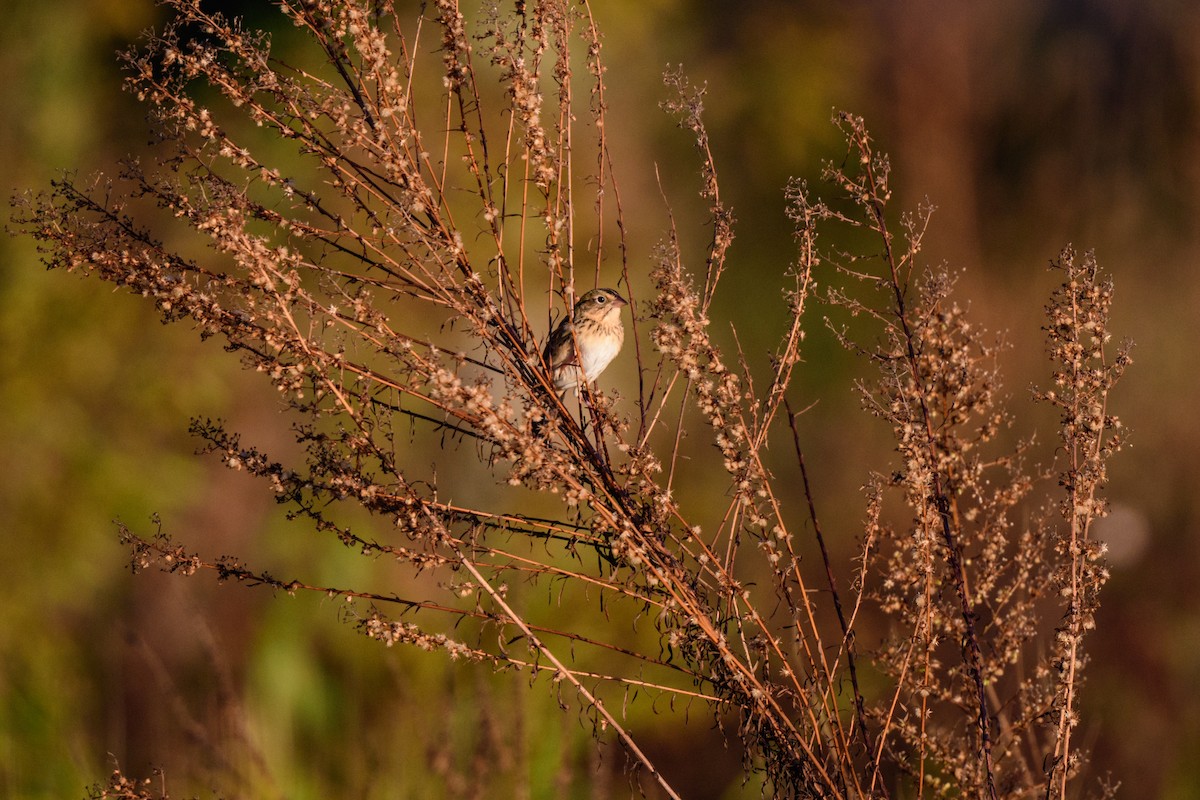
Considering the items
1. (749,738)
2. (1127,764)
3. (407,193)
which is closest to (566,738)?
(749,738)

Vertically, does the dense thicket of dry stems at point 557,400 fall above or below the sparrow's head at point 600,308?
below

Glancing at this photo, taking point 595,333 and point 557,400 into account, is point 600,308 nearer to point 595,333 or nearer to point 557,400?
point 595,333

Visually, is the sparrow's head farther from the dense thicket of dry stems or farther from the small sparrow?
the dense thicket of dry stems

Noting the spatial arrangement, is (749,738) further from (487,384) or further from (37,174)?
(37,174)

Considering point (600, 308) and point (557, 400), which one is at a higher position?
point (600, 308)

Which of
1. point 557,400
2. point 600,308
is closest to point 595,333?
point 600,308

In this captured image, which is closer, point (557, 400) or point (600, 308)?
point (557, 400)

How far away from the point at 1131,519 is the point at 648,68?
4896mm

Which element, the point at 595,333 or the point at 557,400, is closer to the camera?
the point at 557,400

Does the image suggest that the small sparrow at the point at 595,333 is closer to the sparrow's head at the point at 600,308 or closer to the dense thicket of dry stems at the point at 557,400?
the sparrow's head at the point at 600,308

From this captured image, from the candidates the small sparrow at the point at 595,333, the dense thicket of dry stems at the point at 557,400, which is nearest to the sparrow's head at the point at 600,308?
the small sparrow at the point at 595,333

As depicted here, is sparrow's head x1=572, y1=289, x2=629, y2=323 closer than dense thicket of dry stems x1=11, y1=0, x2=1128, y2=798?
No

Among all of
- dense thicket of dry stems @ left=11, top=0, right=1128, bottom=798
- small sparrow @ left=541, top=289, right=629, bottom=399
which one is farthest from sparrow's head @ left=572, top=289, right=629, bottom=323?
dense thicket of dry stems @ left=11, top=0, right=1128, bottom=798

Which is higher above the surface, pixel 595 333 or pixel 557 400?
pixel 595 333
